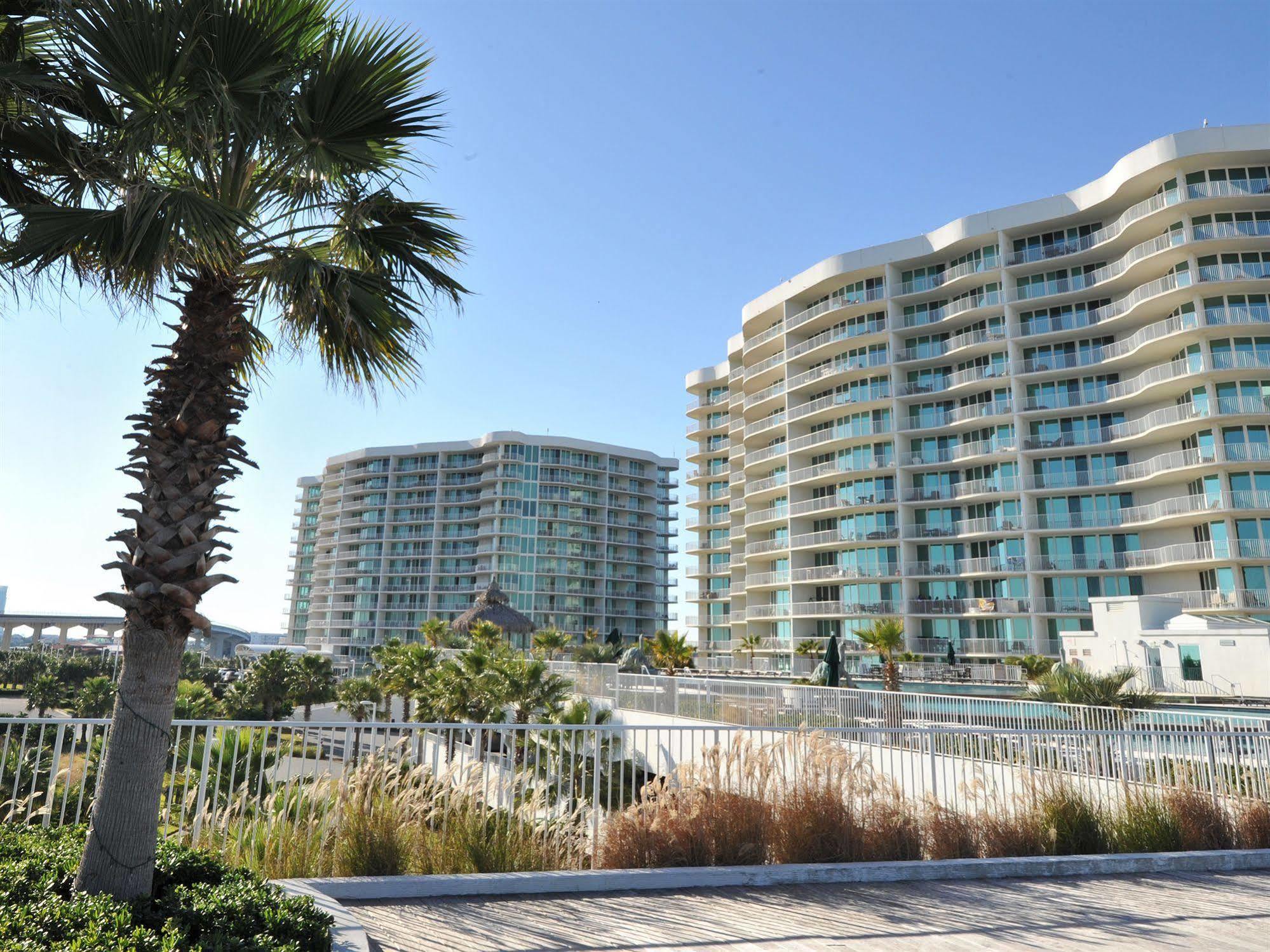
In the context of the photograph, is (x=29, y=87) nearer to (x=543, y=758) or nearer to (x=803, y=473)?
(x=543, y=758)

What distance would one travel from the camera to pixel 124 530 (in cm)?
470

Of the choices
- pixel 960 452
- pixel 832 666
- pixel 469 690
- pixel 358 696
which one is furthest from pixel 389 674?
pixel 960 452

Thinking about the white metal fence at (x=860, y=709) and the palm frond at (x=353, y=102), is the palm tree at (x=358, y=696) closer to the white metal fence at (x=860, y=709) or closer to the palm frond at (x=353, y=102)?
the white metal fence at (x=860, y=709)

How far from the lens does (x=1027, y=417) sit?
4569cm

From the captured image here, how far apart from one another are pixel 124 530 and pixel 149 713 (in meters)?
1.07

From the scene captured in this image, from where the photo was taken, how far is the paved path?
5.03 m

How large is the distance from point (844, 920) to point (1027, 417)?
149 feet

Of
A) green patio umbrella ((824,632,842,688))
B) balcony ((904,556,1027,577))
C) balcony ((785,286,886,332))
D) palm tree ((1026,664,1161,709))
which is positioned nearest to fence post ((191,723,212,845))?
palm tree ((1026,664,1161,709))

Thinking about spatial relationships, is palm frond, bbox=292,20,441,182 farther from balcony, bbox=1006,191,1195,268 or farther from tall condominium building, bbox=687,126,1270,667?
balcony, bbox=1006,191,1195,268

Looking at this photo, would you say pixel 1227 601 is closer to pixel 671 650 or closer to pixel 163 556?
pixel 671 650

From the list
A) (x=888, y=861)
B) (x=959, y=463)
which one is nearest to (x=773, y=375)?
(x=959, y=463)

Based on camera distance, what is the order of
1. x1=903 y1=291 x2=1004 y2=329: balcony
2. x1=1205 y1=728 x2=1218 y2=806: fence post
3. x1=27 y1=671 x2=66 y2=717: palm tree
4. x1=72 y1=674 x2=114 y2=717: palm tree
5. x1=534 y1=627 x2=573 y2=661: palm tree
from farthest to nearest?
x1=903 y1=291 x2=1004 y2=329: balcony < x1=534 y1=627 x2=573 y2=661: palm tree < x1=27 y1=671 x2=66 y2=717: palm tree < x1=72 y1=674 x2=114 y2=717: palm tree < x1=1205 y1=728 x2=1218 y2=806: fence post

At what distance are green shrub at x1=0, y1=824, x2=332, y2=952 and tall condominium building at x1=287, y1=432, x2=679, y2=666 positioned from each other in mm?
86913

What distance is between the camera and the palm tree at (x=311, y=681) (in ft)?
150
